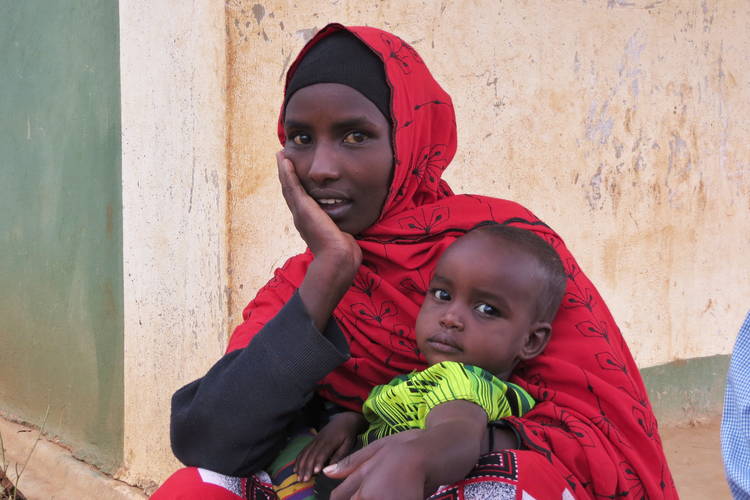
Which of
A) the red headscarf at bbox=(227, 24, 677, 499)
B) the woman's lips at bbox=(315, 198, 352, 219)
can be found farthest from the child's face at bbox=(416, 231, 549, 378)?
the woman's lips at bbox=(315, 198, 352, 219)

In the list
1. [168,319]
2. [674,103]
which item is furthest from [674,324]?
[168,319]

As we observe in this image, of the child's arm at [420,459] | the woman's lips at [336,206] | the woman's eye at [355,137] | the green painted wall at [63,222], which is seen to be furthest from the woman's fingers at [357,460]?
the green painted wall at [63,222]

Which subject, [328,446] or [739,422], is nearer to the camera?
[739,422]

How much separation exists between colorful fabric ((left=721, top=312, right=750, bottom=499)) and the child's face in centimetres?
59

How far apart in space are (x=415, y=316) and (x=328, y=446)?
1.27 ft

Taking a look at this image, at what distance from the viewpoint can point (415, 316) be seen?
1997mm

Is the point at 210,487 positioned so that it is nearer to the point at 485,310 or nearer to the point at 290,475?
the point at 290,475

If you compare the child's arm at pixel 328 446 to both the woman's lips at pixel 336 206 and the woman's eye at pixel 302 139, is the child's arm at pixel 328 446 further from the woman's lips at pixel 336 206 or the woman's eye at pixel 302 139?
the woman's eye at pixel 302 139

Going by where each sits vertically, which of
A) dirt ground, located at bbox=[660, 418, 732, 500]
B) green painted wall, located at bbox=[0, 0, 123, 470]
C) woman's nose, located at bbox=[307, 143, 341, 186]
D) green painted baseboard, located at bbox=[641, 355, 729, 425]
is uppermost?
woman's nose, located at bbox=[307, 143, 341, 186]

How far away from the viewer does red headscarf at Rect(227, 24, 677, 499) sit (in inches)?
67.3

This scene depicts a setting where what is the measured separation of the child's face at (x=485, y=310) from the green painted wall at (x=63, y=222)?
2.35m

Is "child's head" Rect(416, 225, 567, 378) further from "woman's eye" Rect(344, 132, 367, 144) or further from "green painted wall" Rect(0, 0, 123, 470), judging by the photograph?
"green painted wall" Rect(0, 0, 123, 470)

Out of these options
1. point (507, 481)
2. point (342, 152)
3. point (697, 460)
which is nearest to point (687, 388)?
point (697, 460)

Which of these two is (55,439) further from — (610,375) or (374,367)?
(610,375)
